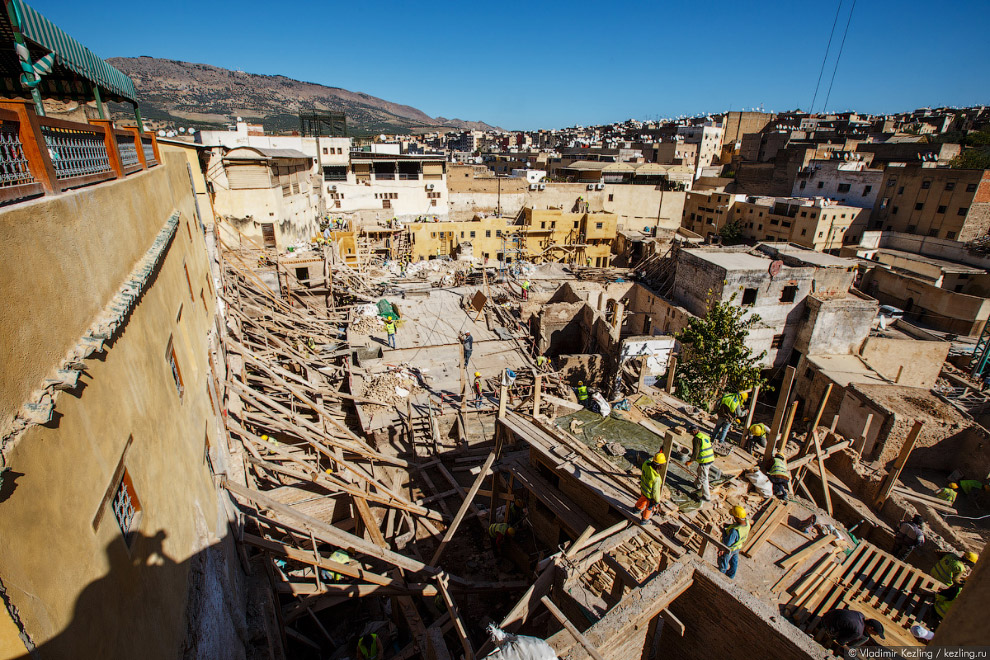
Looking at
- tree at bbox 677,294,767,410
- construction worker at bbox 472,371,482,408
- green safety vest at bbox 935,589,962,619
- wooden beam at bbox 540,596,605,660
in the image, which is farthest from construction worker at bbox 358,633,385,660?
tree at bbox 677,294,767,410

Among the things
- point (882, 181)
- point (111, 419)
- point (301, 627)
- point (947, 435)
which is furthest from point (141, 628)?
point (882, 181)

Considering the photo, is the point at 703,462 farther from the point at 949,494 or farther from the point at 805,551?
the point at 949,494

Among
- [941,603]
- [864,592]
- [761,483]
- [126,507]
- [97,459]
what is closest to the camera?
[97,459]

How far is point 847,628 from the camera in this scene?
613cm

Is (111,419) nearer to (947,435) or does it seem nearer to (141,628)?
(141,628)

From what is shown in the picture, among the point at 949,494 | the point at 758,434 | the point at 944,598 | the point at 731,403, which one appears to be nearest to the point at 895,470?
the point at 758,434

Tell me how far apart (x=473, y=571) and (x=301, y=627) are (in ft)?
11.7

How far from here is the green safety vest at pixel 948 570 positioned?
7371 mm

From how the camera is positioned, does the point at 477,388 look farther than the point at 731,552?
Yes

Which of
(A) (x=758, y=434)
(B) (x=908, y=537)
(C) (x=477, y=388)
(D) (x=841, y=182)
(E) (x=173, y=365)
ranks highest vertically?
(D) (x=841, y=182)

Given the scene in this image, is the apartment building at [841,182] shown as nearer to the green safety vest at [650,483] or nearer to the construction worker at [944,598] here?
the construction worker at [944,598]

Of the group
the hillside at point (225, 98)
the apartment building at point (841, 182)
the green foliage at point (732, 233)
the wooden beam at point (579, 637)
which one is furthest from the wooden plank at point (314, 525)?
the hillside at point (225, 98)

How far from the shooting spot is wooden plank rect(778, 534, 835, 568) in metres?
7.50

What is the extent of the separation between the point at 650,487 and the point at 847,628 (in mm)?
2939
